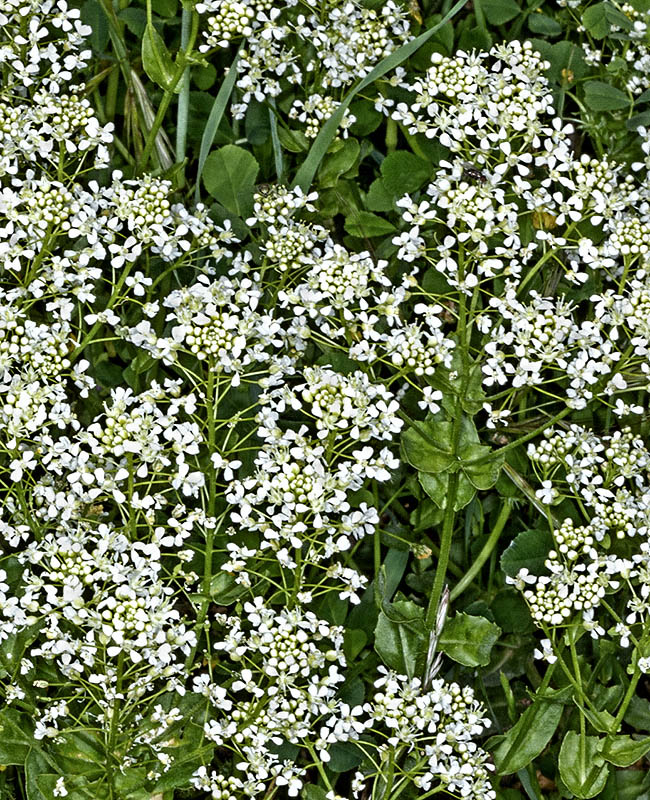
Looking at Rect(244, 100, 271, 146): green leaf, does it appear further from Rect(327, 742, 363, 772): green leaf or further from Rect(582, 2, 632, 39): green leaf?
Rect(327, 742, 363, 772): green leaf

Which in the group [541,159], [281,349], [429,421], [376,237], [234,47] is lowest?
[429,421]

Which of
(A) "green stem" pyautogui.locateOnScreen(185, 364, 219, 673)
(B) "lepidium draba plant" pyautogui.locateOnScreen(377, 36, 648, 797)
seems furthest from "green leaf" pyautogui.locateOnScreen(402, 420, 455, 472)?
(A) "green stem" pyautogui.locateOnScreen(185, 364, 219, 673)

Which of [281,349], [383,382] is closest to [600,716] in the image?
[383,382]

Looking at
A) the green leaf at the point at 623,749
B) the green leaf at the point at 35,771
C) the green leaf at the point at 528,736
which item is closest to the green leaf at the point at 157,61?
the green leaf at the point at 35,771

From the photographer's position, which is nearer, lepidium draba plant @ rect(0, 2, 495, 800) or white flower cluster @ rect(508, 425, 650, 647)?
lepidium draba plant @ rect(0, 2, 495, 800)

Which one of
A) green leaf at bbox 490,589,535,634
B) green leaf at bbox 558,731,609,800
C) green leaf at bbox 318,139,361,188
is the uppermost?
green leaf at bbox 318,139,361,188

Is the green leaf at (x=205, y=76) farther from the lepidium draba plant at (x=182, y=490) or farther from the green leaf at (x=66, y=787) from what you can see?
the green leaf at (x=66, y=787)

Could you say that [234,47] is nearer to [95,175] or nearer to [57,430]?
[95,175]
